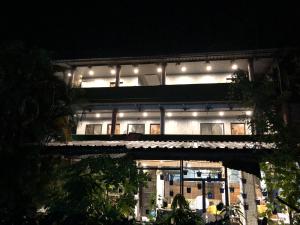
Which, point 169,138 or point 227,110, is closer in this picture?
point 169,138

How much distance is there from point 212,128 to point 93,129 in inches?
433

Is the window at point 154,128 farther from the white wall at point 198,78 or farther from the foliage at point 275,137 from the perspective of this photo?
the foliage at point 275,137

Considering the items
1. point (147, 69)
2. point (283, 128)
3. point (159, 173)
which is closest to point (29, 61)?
point (283, 128)

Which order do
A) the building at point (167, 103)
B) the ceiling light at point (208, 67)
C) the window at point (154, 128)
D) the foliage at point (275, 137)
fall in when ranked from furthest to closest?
the window at point (154, 128) → the ceiling light at point (208, 67) → the building at point (167, 103) → the foliage at point (275, 137)

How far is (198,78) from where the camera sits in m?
24.8

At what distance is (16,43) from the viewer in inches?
356

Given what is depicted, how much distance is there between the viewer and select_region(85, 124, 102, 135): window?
2466 cm

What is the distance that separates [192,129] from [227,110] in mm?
3433

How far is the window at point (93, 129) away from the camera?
24.7 m

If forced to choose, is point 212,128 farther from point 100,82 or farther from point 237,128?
point 100,82

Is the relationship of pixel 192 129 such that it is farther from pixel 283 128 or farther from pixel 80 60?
pixel 283 128

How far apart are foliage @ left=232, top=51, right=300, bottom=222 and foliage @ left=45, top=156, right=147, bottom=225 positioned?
3.30m

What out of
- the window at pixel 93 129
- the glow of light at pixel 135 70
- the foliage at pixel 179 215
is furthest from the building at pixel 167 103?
the foliage at pixel 179 215

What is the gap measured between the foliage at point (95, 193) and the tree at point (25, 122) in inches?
40.6
